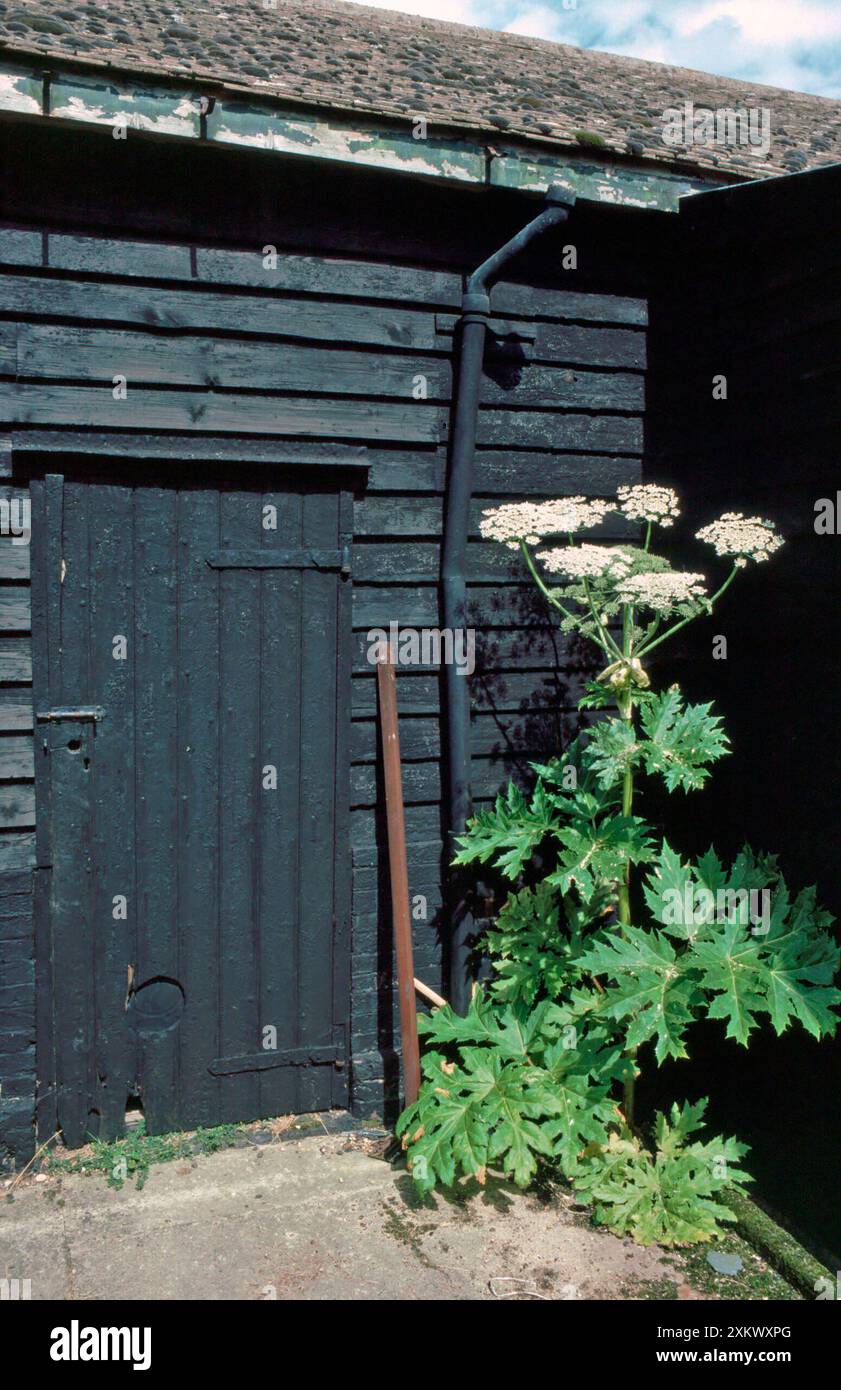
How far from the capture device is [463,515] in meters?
4.10

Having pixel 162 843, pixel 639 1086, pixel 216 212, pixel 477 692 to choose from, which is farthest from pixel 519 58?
pixel 639 1086

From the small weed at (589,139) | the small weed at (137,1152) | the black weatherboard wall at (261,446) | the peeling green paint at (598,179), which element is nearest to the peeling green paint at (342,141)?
the peeling green paint at (598,179)

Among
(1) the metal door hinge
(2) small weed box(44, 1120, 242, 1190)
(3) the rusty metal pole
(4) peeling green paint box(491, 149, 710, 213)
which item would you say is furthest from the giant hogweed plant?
(1) the metal door hinge

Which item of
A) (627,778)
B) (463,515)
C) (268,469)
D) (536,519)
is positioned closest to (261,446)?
(268,469)

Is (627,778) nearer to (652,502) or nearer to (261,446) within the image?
(652,502)

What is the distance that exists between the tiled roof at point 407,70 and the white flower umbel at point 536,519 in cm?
139

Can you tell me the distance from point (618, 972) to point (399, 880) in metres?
1.01

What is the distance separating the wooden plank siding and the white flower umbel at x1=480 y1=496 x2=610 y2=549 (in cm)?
43

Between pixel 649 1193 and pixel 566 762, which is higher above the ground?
pixel 566 762

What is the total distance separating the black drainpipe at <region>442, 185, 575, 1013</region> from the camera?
3.95 metres

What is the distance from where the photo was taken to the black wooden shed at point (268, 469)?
3.65 meters

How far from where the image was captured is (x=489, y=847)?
3830mm

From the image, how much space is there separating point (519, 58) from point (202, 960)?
4.86 m

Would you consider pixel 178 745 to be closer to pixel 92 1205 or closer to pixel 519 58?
pixel 92 1205
